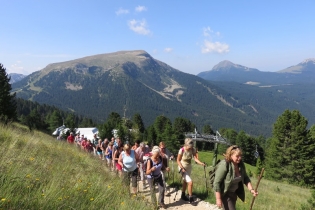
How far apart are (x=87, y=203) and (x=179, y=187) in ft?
19.5

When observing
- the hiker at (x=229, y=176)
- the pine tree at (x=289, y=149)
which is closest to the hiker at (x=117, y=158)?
the hiker at (x=229, y=176)

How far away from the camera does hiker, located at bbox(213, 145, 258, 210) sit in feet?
15.1

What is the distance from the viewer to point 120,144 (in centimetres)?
1023

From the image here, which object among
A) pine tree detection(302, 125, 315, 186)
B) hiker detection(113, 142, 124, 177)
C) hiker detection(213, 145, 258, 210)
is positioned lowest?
pine tree detection(302, 125, 315, 186)

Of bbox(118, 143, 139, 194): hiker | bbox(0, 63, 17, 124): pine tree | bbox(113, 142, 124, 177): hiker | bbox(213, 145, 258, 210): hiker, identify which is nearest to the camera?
bbox(213, 145, 258, 210): hiker

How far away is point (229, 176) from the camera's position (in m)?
4.61

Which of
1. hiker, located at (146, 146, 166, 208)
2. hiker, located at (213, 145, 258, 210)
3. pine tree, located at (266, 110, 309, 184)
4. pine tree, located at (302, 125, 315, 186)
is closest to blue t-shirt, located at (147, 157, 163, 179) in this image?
hiker, located at (146, 146, 166, 208)

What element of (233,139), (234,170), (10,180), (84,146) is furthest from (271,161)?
(233,139)

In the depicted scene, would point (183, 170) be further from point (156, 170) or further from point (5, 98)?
point (5, 98)

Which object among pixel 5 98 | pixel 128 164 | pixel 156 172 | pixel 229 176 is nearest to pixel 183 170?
pixel 156 172

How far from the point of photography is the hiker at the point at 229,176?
459 cm

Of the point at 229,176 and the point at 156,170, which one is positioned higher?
the point at 229,176

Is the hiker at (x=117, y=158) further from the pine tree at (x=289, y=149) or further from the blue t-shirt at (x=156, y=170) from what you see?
the pine tree at (x=289, y=149)

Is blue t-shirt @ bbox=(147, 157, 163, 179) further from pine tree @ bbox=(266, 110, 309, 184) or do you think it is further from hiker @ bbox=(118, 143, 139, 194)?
pine tree @ bbox=(266, 110, 309, 184)
